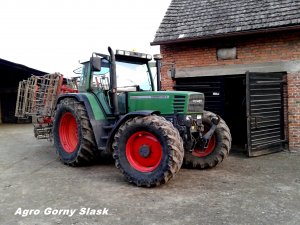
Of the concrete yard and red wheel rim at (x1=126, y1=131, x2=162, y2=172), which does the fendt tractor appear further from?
the concrete yard

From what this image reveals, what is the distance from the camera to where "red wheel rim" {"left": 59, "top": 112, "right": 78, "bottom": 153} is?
7.29 m

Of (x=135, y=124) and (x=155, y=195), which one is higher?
(x=135, y=124)

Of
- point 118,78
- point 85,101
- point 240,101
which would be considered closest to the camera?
point 118,78

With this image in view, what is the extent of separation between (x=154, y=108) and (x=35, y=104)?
4.19 metres

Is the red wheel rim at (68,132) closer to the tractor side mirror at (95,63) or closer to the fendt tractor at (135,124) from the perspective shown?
the fendt tractor at (135,124)

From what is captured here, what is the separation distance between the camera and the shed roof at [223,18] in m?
8.59

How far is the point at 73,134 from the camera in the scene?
24.3ft

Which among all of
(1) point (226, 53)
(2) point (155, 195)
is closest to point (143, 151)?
(2) point (155, 195)

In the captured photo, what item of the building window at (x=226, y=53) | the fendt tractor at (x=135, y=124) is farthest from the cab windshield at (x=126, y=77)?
the building window at (x=226, y=53)

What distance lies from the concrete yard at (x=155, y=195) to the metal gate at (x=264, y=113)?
3.13ft

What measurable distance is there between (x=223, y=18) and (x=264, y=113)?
301 centimetres

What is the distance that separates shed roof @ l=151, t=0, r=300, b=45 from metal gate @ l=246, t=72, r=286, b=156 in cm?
134

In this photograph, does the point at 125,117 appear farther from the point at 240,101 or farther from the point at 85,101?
the point at 240,101

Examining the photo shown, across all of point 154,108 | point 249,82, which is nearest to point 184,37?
point 249,82
